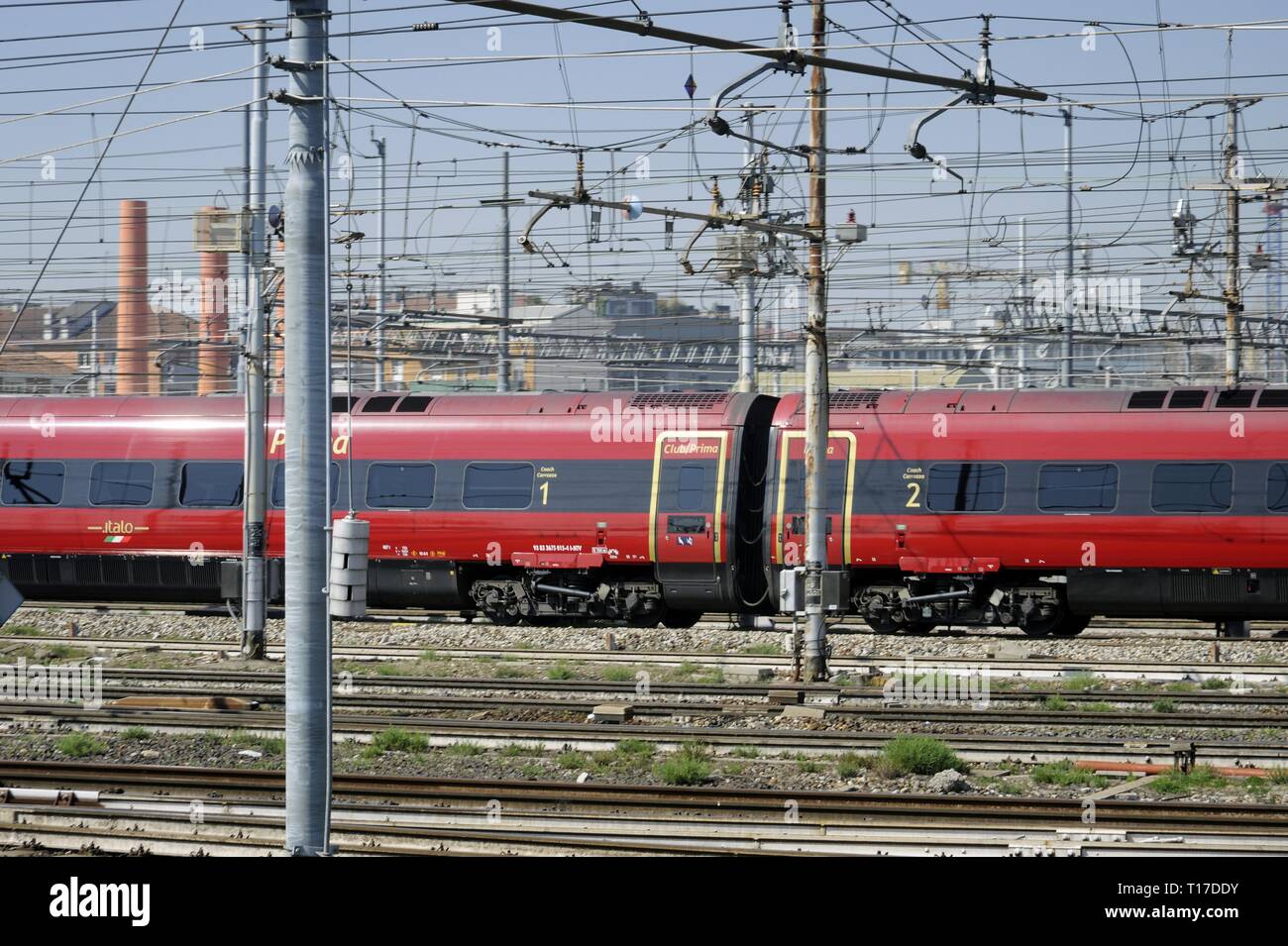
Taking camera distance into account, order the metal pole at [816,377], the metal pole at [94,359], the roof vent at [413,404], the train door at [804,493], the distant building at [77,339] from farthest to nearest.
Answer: the distant building at [77,339] → the metal pole at [94,359] → the roof vent at [413,404] → the train door at [804,493] → the metal pole at [816,377]

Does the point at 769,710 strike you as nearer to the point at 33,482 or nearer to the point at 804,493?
the point at 804,493

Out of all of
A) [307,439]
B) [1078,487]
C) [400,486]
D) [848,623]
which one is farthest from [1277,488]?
[307,439]

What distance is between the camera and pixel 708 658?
73.7ft

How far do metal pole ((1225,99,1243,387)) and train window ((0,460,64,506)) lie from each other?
75.7ft

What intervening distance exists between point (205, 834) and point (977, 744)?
24.8 feet

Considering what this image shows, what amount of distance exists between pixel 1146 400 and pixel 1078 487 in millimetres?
1695

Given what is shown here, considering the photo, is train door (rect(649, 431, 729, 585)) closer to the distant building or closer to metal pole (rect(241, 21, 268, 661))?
metal pole (rect(241, 21, 268, 661))

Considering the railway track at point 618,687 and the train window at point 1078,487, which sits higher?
the train window at point 1078,487

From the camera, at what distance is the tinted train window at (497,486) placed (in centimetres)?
2564

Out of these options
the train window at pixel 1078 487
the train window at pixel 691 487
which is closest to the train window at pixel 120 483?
the train window at pixel 691 487

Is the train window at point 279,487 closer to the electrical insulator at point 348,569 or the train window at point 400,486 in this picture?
the train window at point 400,486
